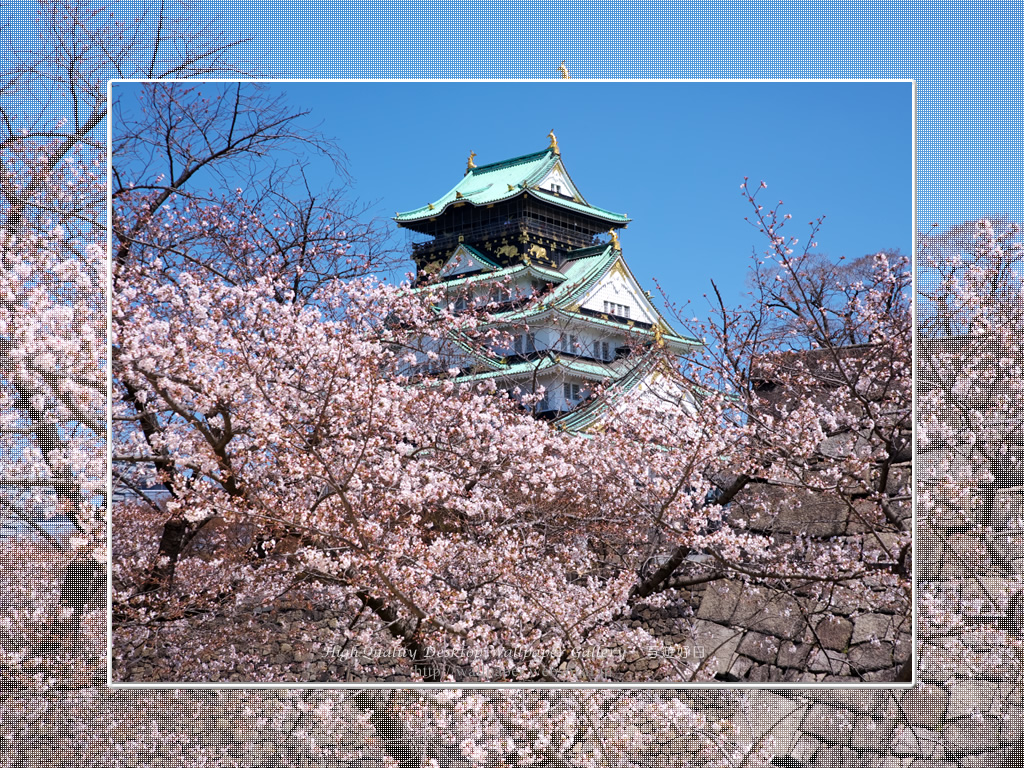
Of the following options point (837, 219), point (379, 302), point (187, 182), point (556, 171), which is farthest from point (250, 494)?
point (837, 219)

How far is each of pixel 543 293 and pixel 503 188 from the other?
35 cm

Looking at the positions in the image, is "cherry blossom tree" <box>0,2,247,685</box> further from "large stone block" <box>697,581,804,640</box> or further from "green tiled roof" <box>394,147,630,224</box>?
"large stone block" <box>697,581,804,640</box>

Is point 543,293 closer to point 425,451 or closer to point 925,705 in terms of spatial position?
point 425,451

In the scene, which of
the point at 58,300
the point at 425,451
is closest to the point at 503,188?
the point at 425,451

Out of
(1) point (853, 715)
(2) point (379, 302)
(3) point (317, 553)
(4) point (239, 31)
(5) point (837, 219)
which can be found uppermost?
(4) point (239, 31)

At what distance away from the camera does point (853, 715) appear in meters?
3.80

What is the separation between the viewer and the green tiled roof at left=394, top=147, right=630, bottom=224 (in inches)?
147

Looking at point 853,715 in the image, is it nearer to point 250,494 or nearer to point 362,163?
point 250,494

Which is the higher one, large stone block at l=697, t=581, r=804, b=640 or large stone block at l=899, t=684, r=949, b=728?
large stone block at l=697, t=581, r=804, b=640

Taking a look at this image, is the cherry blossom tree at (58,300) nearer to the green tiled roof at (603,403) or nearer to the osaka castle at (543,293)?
the osaka castle at (543,293)

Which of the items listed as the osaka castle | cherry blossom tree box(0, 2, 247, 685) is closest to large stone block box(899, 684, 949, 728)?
the osaka castle

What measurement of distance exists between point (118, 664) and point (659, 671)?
1663mm

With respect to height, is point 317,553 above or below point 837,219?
below

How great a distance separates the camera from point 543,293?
146 inches
